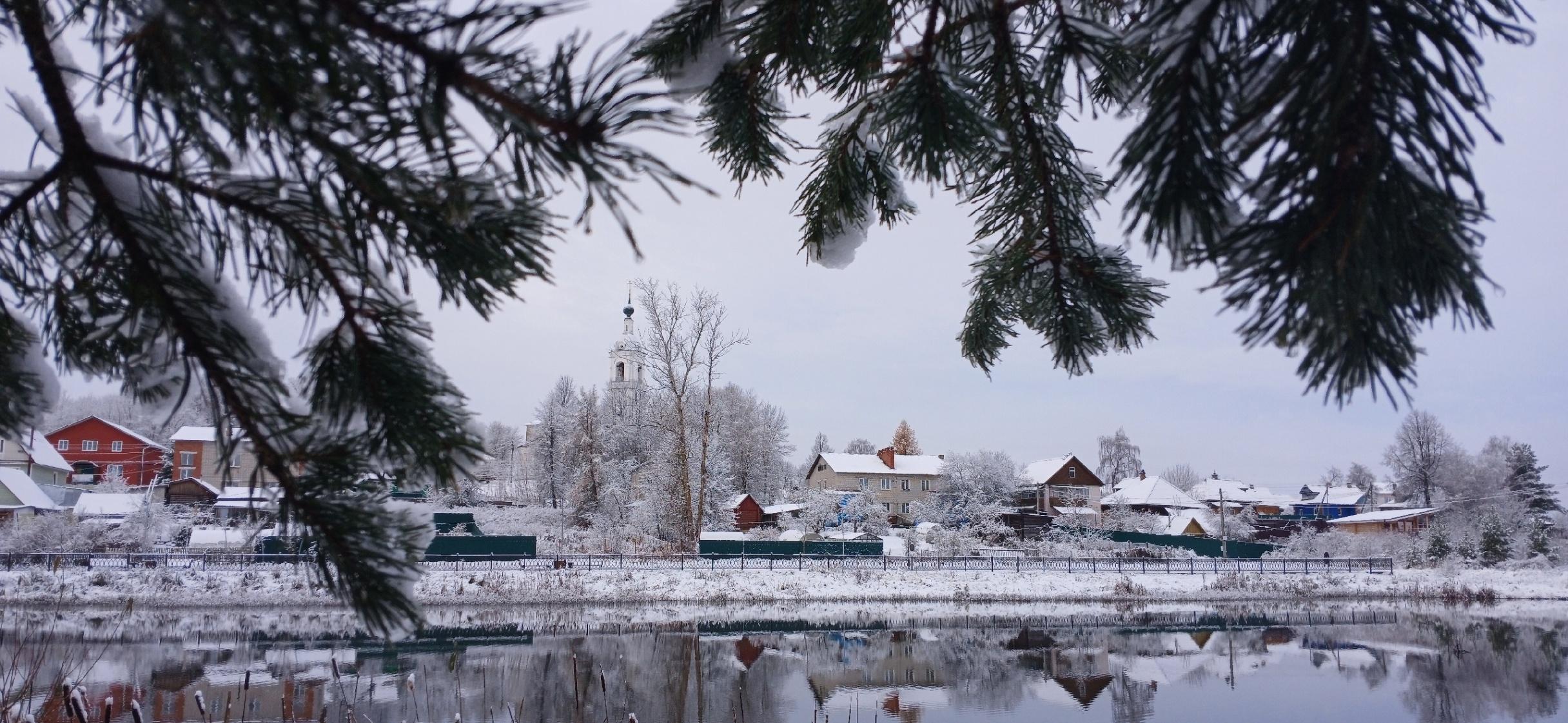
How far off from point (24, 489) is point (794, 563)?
2606 cm

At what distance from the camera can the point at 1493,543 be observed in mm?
29391

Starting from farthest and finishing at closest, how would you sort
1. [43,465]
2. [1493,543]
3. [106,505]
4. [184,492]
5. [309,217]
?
1. [184,492]
2. [43,465]
3. [106,505]
4. [1493,543]
5. [309,217]

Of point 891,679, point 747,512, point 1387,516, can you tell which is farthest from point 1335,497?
point 891,679

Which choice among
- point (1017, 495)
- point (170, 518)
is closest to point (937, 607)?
point (1017, 495)

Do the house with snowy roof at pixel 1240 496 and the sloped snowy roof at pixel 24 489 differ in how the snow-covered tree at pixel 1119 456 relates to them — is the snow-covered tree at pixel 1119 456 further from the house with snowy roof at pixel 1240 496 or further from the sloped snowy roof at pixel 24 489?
the sloped snowy roof at pixel 24 489

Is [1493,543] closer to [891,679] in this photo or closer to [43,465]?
[891,679]

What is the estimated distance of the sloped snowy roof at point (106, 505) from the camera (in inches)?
1145

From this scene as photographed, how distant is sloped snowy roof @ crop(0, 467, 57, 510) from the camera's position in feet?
94.3

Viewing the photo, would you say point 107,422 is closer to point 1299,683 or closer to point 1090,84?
point 1299,683

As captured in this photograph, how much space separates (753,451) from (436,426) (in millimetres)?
43380

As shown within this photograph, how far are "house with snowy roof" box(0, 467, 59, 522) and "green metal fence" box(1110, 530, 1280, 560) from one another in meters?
38.7

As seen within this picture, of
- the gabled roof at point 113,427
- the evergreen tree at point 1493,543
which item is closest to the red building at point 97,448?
the gabled roof at point 113,427

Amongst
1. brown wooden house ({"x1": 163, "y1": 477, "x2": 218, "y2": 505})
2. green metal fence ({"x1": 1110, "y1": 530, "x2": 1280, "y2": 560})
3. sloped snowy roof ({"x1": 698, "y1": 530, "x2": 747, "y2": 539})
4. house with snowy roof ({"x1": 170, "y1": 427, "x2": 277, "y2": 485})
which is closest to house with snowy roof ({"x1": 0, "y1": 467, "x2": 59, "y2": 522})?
brown wooden house ({"x1": 163, "y1": 477, "x2": 218, "y2": 505})

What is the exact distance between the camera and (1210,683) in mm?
14812
